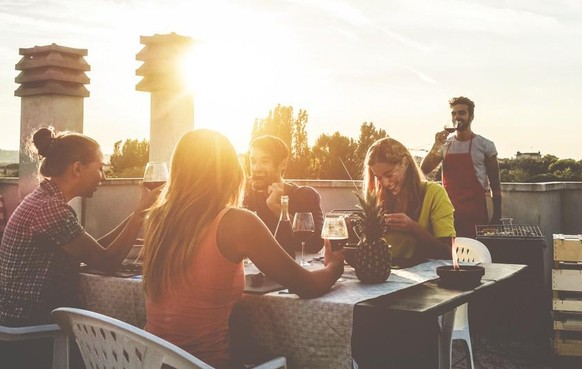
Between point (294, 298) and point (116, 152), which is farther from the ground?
point (116, 152)

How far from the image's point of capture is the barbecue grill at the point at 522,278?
5.09 meters

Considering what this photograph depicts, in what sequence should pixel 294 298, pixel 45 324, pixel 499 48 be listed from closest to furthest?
pixel 294 298 → pixel 45 324 → pixel 499 48

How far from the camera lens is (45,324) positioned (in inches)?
105

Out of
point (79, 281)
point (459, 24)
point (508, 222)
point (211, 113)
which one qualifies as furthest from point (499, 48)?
point (79, 281)

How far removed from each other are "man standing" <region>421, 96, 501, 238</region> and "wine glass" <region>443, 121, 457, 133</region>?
2cm

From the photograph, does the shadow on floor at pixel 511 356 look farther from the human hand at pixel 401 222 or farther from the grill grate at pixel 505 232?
the human hand at pixel 401 222

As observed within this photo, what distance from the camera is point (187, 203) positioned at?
2.12 m

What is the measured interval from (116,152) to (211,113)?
517 cm

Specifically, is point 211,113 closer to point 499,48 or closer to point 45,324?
point 499,48

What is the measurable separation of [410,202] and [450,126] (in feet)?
7.16

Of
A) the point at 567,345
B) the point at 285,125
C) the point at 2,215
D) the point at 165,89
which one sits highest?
the point at 285,125

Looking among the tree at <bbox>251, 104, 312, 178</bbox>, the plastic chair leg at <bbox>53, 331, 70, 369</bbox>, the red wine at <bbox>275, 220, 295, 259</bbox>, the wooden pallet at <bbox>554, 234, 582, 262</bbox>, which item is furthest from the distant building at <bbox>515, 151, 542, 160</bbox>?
the plastic chair leg at <bbox>53, 331, 70, 369</bbox>

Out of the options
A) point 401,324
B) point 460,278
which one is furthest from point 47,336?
point 460,278

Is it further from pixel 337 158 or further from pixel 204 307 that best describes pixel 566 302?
pixel 337 158
